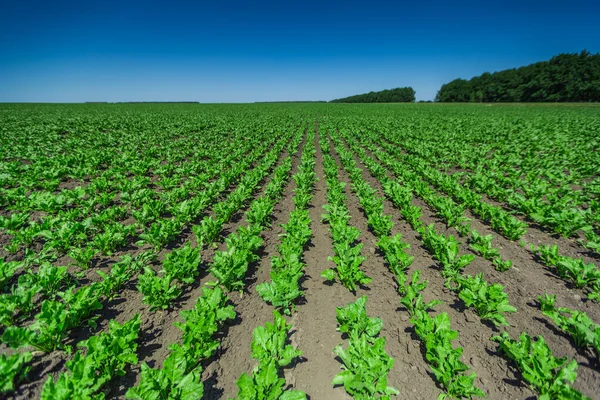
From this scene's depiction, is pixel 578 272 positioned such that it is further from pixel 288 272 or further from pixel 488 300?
pixel 288 272

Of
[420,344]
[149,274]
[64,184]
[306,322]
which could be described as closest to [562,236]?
[420,344]

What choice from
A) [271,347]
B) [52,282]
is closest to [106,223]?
[52,282]

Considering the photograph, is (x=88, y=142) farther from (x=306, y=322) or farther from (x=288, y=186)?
(x=306, y=322)

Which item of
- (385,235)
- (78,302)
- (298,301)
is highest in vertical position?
(78,302)

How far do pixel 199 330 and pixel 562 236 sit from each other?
9249 mm

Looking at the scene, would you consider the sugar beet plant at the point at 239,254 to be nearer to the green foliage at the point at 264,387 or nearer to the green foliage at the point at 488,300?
the green foliage at the point at 264,387

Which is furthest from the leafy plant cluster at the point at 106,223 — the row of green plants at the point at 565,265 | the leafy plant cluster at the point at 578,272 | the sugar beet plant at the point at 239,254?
the leafy plant cluster at the point at 578,272

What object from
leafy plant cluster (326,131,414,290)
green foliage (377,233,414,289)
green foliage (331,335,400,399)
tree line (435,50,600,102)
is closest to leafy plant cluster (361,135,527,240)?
leafy plant cluster (326,131,414,290)

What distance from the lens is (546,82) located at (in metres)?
79.9

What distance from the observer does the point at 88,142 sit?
1778cm

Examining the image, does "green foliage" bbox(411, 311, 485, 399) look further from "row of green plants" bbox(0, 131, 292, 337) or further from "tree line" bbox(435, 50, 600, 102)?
"tree line" bbox(435, 50, 600, 102)

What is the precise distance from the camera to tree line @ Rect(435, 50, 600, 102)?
73750 millimetres

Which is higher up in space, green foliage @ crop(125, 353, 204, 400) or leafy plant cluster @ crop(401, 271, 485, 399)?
green foliage @ crop(125, 353, 204, 400)

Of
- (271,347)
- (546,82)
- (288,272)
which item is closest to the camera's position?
(271,347)
